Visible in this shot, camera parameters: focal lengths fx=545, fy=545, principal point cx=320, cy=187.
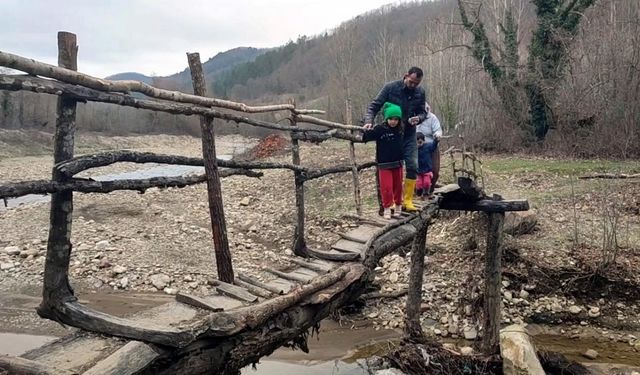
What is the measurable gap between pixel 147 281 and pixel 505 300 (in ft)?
21.4

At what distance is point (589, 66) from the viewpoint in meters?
17.7

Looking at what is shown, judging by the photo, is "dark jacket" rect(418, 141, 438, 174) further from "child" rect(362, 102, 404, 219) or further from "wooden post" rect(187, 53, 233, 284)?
"wooden post" rect(187, 53, 233, 284)

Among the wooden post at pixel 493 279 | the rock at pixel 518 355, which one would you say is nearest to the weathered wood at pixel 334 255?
the rock at pixel 518 355

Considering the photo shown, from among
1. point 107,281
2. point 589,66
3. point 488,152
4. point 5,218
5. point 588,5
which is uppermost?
point 588,5

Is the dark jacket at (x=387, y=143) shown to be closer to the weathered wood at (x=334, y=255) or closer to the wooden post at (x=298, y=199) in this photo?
the wooden post at (x=298, y=199)

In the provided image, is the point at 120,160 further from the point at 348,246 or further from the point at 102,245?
the point at 102,245

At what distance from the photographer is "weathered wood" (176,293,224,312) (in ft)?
12.3

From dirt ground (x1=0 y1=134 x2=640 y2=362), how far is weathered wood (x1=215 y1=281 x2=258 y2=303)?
43.7 inches

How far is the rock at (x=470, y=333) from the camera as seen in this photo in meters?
8.28

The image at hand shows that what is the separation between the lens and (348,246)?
5500 mm

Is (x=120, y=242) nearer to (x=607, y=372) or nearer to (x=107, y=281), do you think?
(x=107, y=281)

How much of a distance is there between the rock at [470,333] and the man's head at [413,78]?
416 cm

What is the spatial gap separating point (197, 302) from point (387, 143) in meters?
3.05

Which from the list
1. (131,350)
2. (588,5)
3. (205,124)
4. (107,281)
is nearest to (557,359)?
(205,124)
